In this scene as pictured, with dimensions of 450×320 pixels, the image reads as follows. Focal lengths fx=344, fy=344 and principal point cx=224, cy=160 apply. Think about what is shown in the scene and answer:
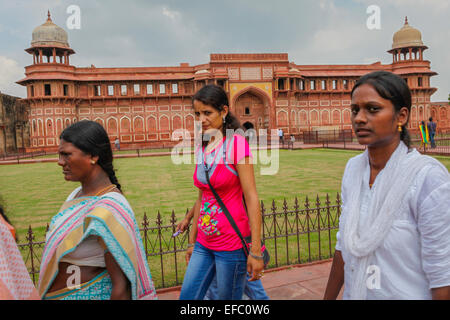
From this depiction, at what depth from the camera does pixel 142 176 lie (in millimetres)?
11297

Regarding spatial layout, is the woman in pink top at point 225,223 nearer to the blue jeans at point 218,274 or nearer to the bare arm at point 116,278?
the blue jeans at point 218,274

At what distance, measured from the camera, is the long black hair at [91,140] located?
1644 mm

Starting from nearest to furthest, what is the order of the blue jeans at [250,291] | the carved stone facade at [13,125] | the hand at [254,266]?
the hand at [254,266] < the blue jeans at [250,291] < the carved stone facade at [13,125]

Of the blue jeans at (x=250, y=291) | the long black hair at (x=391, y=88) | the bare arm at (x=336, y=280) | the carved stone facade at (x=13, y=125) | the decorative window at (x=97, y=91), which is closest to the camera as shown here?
the long black hair at (x=391, y=88)

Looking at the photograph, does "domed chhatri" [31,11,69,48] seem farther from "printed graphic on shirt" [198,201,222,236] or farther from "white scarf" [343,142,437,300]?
"white scarf" [343,142,437,300]

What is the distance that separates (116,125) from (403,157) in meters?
32.7

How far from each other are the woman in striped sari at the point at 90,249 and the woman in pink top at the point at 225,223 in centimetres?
43

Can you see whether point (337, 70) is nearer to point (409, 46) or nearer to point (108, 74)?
point (409, 46)

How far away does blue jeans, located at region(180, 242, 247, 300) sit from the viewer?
6.28ft

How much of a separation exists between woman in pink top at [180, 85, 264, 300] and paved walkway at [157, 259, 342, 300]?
1.20 m

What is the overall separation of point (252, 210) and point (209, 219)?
26 centimetres

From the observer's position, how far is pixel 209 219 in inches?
77.6

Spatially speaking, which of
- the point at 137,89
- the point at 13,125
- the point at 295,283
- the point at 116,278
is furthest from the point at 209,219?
the point at 13,125

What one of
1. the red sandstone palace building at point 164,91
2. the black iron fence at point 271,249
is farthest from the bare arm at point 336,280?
the red sandstone palace building at point 164,91
